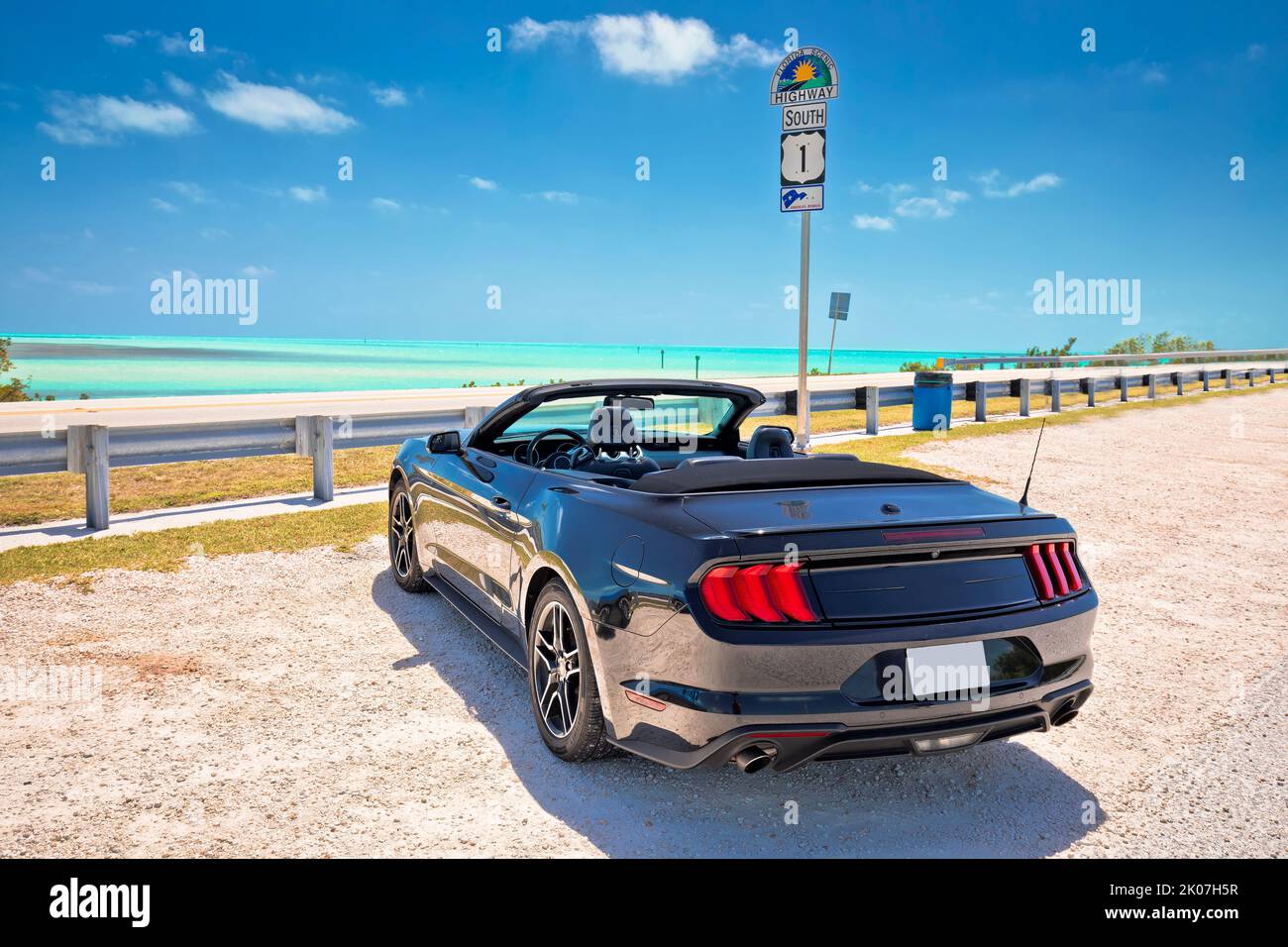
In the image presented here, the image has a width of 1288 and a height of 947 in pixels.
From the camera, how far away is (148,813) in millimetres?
3248

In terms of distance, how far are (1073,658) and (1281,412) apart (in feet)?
75.8

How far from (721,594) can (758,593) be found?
12cm

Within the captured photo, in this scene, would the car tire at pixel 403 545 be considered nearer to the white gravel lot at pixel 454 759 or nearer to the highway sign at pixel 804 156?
the white gravel lot at pixel 454 759

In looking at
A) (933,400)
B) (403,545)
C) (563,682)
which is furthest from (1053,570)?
(933,400)

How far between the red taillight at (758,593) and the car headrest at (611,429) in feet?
7.23

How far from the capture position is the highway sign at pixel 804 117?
33.1 ft

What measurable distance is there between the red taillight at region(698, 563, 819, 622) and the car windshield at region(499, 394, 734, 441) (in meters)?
2.15

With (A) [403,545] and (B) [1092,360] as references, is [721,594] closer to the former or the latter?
(A) [403,545]

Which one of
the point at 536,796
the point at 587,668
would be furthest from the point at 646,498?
the point at 536,796

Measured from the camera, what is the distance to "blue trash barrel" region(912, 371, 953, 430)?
16.3 m

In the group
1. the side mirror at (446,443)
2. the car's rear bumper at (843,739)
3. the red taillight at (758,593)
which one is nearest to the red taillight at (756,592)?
the red taillight at (758,593)
